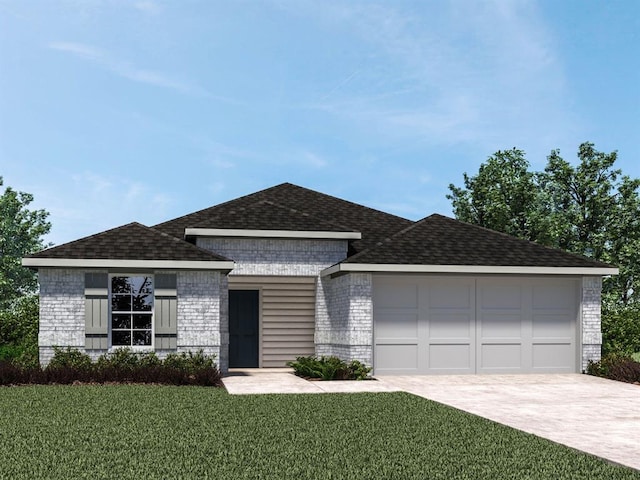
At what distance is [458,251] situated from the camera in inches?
816

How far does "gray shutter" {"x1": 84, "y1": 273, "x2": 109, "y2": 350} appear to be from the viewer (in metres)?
18.6

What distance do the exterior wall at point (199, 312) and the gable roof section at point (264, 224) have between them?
2.08 meters

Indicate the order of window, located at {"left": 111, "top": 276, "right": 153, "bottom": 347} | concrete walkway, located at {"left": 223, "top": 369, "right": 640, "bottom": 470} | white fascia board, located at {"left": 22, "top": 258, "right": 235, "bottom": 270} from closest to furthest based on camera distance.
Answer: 1. concrete walkway, located at {"left": 223, "top": 369, "right": 640, "bottom": 470}
2. white fascia board, located at {"left": 22, "top": 258, "right": 235, "bottom": 270}
3. window, located at {"left": 111, "top": 276, "right": 153, "bottom": 347}

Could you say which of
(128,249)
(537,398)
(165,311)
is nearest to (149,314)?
(165,311)

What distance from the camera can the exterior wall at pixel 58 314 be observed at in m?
18.7

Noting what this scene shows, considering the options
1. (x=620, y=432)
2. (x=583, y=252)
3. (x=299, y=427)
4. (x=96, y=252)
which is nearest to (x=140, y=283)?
(x=96, y=252)

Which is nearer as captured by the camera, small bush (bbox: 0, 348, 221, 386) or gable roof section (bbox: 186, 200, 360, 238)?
small bush (bbox: 0, 348, 221, 386)

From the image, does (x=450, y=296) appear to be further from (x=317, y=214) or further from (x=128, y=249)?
(x=128, y=249)

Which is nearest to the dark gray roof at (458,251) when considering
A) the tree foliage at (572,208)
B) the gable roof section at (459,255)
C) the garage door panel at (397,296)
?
the gable roof section at (459,255)

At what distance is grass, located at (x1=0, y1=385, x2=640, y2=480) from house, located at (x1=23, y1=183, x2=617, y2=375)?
4660mm

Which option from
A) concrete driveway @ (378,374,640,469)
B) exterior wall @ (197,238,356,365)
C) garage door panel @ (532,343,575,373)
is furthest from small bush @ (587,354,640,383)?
exterior wall @ (197,238,356,365)

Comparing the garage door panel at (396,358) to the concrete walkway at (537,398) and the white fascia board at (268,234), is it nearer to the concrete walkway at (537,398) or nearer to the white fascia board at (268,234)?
the concrete walkway at (537,398)

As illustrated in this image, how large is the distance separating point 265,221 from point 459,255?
17.1ft

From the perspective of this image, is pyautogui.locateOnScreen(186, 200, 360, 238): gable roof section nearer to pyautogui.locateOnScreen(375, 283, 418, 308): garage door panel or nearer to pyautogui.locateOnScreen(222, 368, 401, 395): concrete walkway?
pyautogui.locateOnScreen(375, 283, 418, 308): garage door panel
